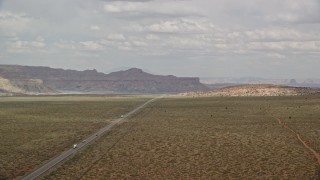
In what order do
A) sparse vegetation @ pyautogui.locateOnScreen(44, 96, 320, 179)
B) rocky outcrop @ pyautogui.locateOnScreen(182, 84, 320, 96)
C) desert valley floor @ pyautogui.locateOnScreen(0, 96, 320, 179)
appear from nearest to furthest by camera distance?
sparse vegetation @ pyautogui.locateOnScreen(44, 96, 320, 179) < desert valley floor @ pyautogui.locateOnScreen(0, 96, 320, 179) < rocky outcrop @ pyautogui.locateOnScreen(182, 84, 320, 96)

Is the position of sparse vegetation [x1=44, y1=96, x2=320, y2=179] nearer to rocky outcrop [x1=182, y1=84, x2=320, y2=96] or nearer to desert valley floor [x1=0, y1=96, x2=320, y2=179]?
desert valley floor [x1=0, y1=96, x2=320, y2=179]

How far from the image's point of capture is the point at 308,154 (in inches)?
1161

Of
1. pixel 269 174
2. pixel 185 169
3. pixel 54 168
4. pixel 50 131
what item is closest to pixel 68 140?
pixel 50 131

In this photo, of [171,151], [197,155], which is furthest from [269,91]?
[197,155]

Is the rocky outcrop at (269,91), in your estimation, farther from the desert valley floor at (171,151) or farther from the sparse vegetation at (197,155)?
the sparse vegetation at (197,155)

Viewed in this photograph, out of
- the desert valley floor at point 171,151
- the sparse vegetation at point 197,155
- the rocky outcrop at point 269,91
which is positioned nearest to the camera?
the sparse vegetation at point 197,155

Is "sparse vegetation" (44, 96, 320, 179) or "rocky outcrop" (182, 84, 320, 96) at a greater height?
"rocky outcrop" (182, 84, 320, 96)

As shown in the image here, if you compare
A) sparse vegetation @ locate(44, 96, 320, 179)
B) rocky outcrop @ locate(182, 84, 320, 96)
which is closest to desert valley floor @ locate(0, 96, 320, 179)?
sparse vegetation @ locate(44, 96, 320, 179)

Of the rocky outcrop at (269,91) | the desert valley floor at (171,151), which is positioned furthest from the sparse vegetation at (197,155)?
the rocky outcrop at (269,91)

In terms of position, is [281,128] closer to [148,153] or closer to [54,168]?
[148,153]

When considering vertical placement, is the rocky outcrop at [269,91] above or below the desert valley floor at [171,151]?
above

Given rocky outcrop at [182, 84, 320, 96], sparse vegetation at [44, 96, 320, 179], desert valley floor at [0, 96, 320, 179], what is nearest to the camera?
sparse vegetation at [44, 96, 320, 179]

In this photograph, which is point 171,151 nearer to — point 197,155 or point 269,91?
point 197,155

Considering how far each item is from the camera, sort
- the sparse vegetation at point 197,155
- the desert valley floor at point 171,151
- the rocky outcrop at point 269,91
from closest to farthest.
Result: the sparse vegetation at point 197,155
the desert valley floor at point 171,151
the rocky outcrop at point 269,91
